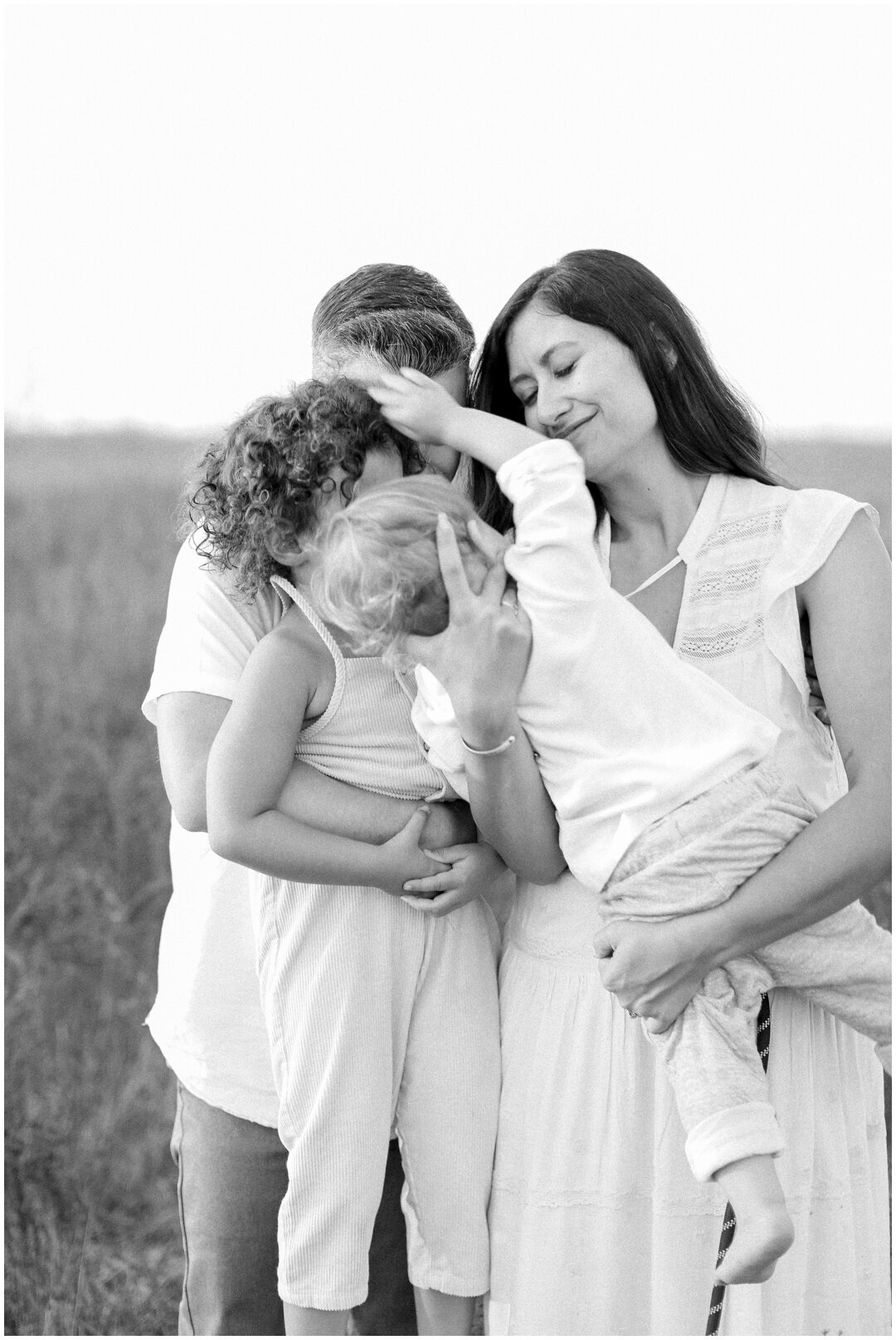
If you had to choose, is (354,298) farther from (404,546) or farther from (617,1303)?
(617,1303)

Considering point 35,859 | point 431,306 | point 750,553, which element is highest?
point 431,306

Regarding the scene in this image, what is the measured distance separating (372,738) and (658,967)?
0.52m

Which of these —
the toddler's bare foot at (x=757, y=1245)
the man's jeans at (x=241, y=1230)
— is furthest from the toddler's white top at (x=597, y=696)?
the man's jeans at (x=241, y=1230)

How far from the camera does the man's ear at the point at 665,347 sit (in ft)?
6.64

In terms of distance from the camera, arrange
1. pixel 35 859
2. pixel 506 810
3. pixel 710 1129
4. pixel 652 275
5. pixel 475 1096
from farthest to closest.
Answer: pixel 35 859 < pixel 652 275 < pixel 475 1096 < pixel 506 810 < pixel 710 1129

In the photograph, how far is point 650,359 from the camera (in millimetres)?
2006

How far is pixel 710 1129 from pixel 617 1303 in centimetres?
39

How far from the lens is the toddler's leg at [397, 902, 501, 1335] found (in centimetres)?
185

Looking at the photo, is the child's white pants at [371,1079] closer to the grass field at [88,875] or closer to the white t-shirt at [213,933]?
the white t-shirt at [213,933]

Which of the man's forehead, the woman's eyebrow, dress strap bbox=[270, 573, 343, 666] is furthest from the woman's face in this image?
dress strap bbox=[270, 573, 343, 666]

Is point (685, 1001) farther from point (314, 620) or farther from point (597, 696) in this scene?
point (314, 620)

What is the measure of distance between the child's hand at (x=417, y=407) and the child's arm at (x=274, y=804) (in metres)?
0.35

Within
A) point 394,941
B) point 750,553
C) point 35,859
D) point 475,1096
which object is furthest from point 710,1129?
point 35,859

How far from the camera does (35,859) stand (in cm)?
571
